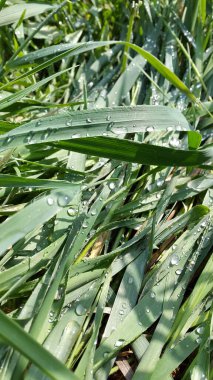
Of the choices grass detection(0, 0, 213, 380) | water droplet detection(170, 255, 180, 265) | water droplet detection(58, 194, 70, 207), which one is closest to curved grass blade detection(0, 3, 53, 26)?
grass detection(0, 0, 213, 380)

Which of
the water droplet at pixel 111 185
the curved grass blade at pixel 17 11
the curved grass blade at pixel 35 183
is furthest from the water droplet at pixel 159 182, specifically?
the curved grass blade at pixel 17 11

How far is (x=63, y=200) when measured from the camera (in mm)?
896

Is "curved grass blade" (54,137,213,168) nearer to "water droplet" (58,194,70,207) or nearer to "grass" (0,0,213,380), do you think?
"grass" (0,0,213,380)

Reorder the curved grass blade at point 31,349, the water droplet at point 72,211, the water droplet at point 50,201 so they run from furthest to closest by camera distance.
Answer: the water droplet at point 72,211 < the water droplet at point 50,201 < the curved grass blade at point 31,349

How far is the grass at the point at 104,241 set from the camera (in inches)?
35.6

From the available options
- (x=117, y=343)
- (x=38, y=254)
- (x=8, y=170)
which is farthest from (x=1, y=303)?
(x=8, y=170)

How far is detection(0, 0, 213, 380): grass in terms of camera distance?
91 cm

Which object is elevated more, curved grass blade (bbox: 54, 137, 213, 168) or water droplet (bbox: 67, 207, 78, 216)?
curved grass blade (bbox: 54, 137, 213, 168)

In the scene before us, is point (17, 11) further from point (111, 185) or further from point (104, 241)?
point (104, 241)

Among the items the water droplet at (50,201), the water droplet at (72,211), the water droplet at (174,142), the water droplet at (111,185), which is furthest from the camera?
the water droplet at (174,142)

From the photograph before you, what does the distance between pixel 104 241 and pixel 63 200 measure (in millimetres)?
256

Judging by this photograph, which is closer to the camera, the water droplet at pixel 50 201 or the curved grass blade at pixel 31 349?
the curved grass blade at pixel 31 349

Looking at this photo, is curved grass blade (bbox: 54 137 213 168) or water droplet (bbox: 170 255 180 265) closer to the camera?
curved grass blade (bbox: 54 137 213 168)

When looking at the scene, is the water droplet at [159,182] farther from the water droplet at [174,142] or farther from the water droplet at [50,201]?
the water droplet at [50,201]
